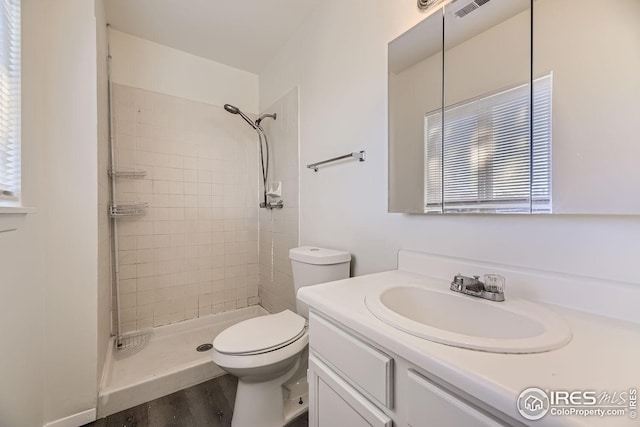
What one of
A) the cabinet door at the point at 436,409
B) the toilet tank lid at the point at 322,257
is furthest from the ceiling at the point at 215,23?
the cabinet door at the point at 436,409

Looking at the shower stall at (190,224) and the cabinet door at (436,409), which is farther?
the shower stall at (190,224)

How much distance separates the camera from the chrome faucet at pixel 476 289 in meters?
0.76

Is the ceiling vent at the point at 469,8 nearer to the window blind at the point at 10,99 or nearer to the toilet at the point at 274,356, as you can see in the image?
the toilet at the point at 274,356

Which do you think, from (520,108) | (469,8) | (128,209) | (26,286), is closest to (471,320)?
(520,108)

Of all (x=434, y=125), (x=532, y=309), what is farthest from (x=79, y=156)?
(x=532, y=309)

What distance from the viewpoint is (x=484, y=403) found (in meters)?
0.43

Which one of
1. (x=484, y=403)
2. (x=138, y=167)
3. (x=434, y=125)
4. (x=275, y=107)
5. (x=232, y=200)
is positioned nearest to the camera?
(x=484, y=403)

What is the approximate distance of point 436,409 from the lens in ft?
1.61

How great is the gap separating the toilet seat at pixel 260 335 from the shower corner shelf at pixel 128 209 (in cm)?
129

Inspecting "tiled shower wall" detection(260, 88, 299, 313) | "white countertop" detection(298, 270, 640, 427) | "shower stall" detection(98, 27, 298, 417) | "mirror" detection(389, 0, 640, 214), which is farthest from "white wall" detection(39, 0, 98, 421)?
"mirror" detection(389, 0, 640, 214)

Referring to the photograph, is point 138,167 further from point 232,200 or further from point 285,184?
point 285,184

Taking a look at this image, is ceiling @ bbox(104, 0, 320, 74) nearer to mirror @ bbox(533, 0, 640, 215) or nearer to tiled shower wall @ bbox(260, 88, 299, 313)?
tiled shower wall @ bbox(260, 88, 299, 313)

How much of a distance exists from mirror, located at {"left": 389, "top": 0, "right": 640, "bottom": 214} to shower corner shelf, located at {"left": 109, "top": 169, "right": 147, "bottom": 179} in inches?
76.3

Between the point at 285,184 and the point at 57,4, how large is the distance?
152cm
